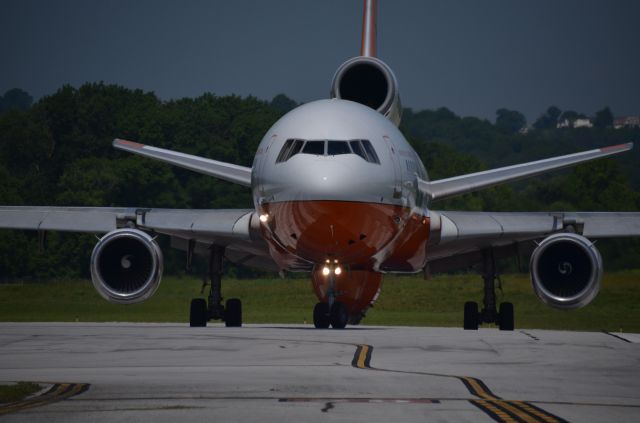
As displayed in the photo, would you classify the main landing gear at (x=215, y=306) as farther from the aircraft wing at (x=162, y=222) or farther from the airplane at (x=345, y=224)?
the aircraft wing at (x=162, y=222)

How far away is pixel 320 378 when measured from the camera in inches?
559

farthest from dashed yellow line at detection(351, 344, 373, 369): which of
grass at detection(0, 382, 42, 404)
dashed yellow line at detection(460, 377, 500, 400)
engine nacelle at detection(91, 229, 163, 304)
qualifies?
engine nacelle at detection(91, 229, 163, 304)

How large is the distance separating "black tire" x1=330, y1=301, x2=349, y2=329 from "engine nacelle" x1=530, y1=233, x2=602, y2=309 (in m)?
4.01

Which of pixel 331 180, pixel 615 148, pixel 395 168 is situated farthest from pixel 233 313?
pixel 615 148

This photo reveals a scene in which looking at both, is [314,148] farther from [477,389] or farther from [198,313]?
[477,389]

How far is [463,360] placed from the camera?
674 inches

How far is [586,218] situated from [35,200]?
183 ft

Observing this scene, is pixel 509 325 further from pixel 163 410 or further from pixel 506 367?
pixel 163 410

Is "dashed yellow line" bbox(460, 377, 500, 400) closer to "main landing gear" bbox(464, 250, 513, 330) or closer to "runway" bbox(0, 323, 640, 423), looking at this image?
"runway" bbox(0, 323, 640, 423)

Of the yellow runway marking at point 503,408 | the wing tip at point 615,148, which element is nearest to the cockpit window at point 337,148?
the wing tip at point 615,148

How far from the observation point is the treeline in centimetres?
6412

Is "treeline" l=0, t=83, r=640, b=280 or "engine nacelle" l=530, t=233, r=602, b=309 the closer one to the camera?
"engine nacelle" l=530, t=233, r=602, b=309

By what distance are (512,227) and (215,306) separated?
712 centimetres

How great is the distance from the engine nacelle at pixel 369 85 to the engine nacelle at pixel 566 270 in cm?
561
